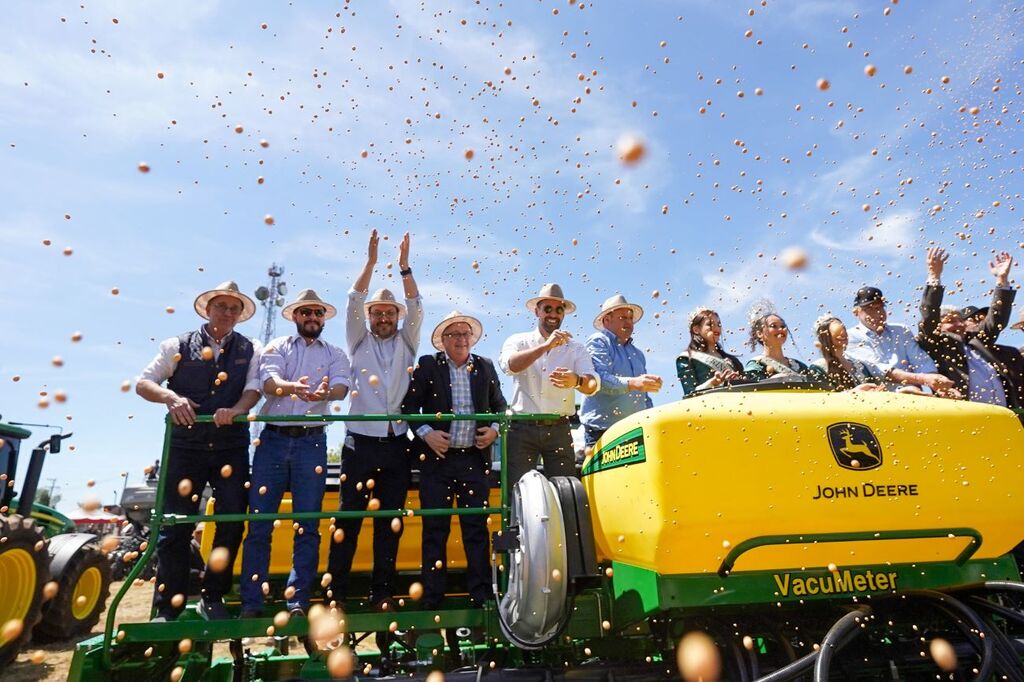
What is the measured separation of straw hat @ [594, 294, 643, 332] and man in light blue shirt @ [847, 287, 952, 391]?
1667 millimetres

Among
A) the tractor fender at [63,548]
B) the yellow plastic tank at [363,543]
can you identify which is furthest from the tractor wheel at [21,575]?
the yellow plastic tank at [363,543]

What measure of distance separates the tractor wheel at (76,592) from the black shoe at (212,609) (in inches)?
171

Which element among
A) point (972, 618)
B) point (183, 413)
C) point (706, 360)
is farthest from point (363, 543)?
point (972, 618)

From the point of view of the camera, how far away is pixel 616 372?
5332 millimetres

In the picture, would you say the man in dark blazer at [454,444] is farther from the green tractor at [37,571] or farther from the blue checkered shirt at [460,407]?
the green tractor at [37,571]

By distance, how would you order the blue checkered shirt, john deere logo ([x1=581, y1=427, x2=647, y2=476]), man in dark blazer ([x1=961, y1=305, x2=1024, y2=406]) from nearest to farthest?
john deere logo ([x1=581, y1=427, x2=647, y2=476]), the blue checkered shirt, man in dark blazer ([x1=961, y1=305, x2=1024, y2=406])

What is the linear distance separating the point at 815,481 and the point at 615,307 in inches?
118

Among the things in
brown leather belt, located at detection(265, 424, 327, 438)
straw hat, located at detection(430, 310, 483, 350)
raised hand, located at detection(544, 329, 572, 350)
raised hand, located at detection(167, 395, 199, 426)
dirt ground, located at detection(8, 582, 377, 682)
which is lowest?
dirt ground, located at detection(8, 582, 377, 682)

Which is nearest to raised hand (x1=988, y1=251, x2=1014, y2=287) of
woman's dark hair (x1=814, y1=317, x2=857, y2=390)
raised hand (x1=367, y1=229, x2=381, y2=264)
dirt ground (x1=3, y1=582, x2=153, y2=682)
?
woman's dark hair (x1=814, y1=317, x2=857, y2=390)

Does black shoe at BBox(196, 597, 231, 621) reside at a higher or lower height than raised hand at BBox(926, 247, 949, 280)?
lower

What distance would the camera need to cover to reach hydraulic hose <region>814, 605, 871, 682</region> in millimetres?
2516

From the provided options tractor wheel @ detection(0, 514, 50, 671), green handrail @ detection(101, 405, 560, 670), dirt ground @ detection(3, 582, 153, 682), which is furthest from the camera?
tractor wheel @ detection(0, 514, 50, 671)

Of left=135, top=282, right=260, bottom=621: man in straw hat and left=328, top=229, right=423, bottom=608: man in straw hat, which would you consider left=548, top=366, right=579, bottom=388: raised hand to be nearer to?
left=328, top=229, right=423, bottom=608: man in straw hat

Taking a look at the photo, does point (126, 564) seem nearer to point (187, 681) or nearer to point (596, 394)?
point (187, 681)
